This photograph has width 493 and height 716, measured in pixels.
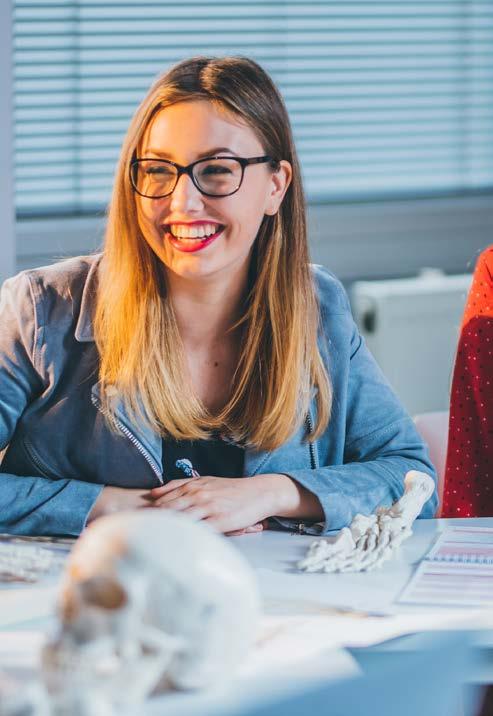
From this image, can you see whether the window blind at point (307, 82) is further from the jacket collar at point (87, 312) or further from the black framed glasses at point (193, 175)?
the black framed glasses at point (193, 175)

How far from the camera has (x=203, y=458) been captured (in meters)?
1.89

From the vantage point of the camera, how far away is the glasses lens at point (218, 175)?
1.76 m

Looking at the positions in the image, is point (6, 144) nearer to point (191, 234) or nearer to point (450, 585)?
point (191, 234)

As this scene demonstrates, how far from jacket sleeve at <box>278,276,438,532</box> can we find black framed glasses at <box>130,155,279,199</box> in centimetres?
34

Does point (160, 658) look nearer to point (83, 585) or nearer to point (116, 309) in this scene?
point (83, 585)

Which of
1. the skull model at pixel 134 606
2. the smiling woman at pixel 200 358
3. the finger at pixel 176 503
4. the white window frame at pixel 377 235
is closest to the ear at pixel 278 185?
the smiling woman at pixel 200 358

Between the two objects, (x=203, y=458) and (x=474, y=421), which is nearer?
(x=203, y=458)

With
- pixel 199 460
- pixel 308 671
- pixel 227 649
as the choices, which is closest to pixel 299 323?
pixel 199 460

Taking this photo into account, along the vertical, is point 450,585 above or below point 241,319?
below

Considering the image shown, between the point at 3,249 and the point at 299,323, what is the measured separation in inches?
36.1

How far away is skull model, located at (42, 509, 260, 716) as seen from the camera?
0.96 meters

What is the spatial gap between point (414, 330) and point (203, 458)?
1.85m

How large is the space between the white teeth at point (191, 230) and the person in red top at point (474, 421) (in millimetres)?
608

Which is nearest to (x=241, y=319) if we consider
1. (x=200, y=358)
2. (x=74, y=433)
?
(x=200, y=358)
